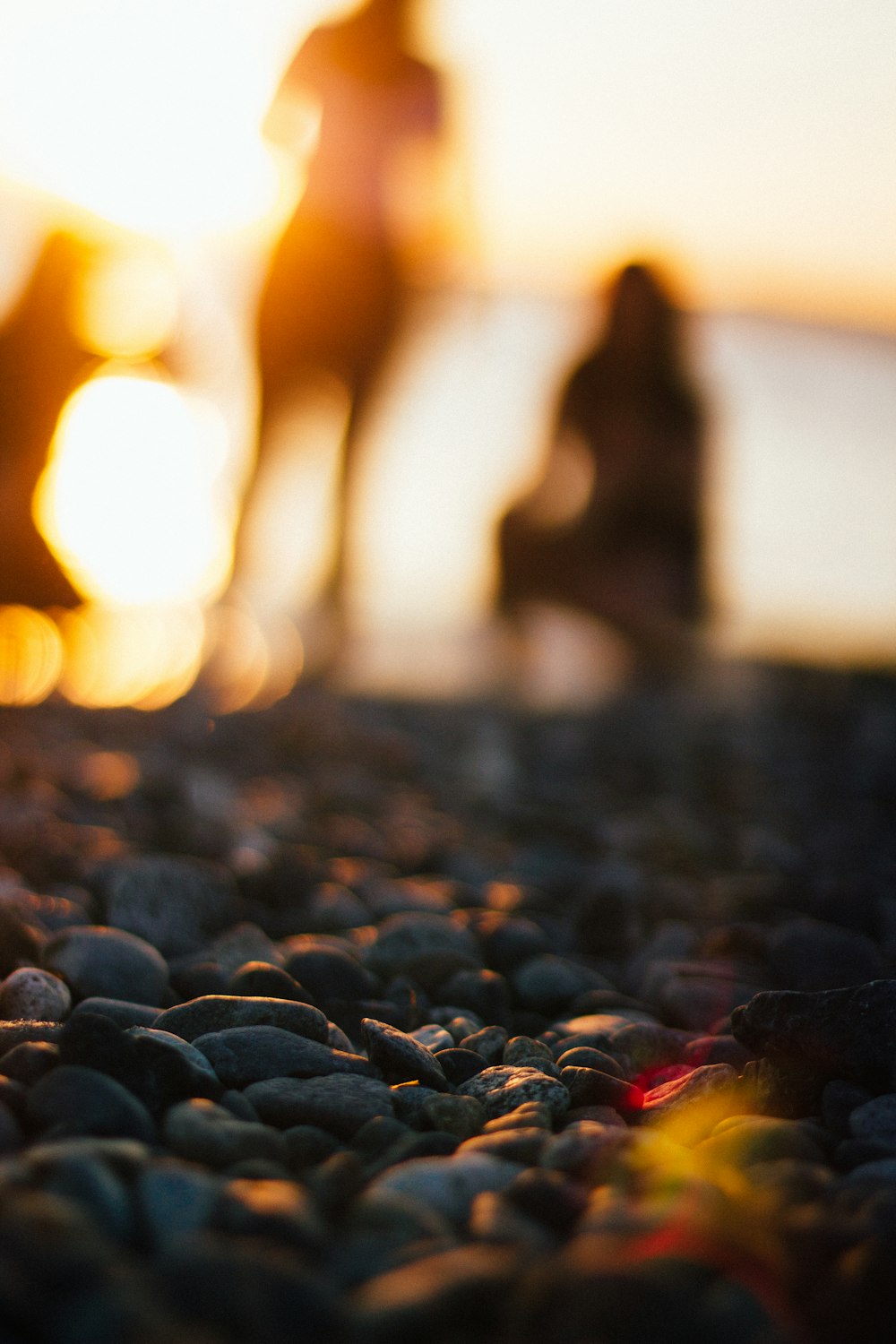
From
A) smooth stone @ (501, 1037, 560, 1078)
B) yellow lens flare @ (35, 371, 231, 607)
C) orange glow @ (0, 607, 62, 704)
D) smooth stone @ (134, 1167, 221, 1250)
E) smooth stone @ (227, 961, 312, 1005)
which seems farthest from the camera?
yellow lens flare @ (35, 371, 231, 607)

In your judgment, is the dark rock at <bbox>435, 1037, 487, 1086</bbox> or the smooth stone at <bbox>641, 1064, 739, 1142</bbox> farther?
the dark rock at <bbox>435, 1037, 487, 1086</bbox>

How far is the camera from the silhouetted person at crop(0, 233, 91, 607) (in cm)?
515

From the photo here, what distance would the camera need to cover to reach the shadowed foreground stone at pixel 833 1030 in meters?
1.31

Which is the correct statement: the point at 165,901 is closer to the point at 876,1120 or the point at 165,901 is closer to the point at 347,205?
the point at 876,1120

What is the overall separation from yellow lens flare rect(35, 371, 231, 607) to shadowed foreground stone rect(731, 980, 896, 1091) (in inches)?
205

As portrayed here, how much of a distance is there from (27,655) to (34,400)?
4.16 feet

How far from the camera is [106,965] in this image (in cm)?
159

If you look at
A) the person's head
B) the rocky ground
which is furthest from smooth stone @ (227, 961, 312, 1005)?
the person's head

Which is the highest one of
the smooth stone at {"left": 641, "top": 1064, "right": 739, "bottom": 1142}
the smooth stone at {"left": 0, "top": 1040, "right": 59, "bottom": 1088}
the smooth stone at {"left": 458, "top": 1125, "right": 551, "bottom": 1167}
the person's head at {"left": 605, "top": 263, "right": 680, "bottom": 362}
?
the person's head at {"left": 605, "top": 263, "right": 680, "bottom": 362}

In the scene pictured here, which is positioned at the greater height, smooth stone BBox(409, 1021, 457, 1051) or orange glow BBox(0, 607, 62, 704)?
orange glow BBox(0, 607, 62, 704)

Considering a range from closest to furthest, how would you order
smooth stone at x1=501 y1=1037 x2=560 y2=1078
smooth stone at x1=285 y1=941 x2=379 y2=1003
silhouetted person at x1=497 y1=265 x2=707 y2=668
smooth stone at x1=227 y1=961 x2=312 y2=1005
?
smooth stone at x1=501 y1=1037 x2=560 y2=1078 → smooth stone at x1=227 y1=961 x2=312 y2=1005 → smooth stone at x1=285 y1=941 x2=379 y2=1003 → silhouetted person at x1=497 y1=265 x2=707 y2=668

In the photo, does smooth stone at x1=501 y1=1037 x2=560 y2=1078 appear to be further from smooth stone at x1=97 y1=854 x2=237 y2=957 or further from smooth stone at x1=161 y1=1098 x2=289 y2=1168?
smooth stone at x1=97 y1=854 x2=237 y2=957

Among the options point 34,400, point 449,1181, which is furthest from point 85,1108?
point 34,400

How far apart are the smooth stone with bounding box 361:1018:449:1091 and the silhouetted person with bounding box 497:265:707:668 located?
5.69 metres
